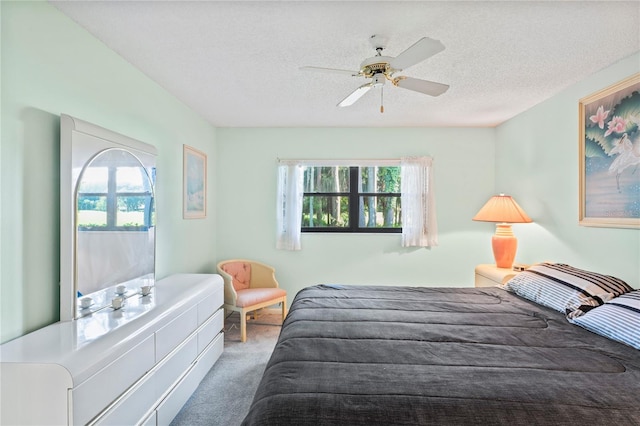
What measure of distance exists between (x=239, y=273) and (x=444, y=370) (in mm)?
3042

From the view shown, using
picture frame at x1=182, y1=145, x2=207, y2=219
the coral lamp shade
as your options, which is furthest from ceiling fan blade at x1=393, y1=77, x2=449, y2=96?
picture frame at x1=182, y1=145, x2=207, y2=219

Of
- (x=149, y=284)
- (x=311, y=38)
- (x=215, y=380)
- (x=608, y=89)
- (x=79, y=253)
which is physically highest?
(x=311, y=38)

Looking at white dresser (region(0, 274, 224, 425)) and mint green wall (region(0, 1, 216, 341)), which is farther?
mint green wall (region(0, 1, 216, 341))

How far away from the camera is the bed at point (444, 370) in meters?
1.08

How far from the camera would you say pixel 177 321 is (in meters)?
2.13

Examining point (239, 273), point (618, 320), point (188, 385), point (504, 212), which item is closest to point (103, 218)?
point (188, 385)

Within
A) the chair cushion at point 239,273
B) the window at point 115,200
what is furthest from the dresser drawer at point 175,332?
the chair cushion at point 239,273

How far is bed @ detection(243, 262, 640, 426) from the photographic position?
3.54 ft

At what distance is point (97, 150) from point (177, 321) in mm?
1175

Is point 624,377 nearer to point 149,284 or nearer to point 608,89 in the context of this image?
point 608,89

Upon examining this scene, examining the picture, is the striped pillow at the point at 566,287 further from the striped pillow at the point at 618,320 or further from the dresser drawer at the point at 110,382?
the dresser drawer at the point at 110,382

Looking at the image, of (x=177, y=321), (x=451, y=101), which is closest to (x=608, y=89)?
(x=451, y=101)

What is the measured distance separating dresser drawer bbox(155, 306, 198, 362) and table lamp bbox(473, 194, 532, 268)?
300 cm

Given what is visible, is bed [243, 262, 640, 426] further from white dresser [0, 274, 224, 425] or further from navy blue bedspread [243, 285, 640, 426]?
white dresser [0, 274, 224, 425]
